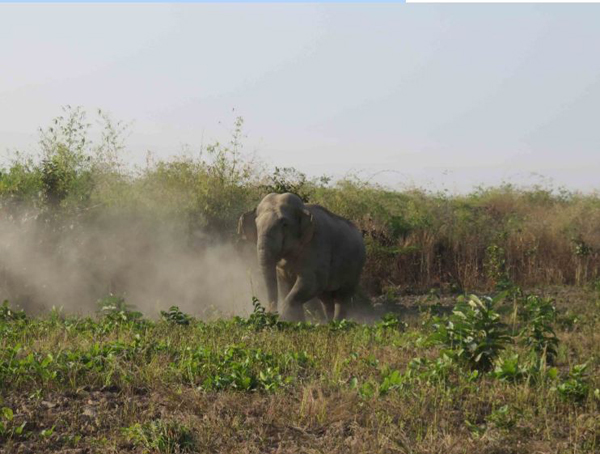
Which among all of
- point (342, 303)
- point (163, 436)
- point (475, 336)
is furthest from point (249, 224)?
point (163, 436)

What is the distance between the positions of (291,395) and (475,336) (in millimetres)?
2091

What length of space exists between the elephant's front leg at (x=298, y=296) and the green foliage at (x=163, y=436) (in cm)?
711

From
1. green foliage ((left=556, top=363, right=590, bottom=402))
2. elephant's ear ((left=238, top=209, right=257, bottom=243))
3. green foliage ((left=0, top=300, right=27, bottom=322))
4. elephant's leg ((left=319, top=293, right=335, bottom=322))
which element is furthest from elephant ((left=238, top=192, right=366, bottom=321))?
green foliage ((left=556, top=363, right=590, bottom=402))

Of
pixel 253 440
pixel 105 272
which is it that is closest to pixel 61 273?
pixel 105 272

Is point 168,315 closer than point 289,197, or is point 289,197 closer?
point 168,315

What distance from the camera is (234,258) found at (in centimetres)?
1605

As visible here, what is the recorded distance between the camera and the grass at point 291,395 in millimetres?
6137

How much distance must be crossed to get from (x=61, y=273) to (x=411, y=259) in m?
7.30

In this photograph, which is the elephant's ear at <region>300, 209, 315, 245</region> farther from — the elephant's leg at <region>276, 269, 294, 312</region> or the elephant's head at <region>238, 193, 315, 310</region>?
the elephant's leg at <region>276, 269, 294, 312</region>

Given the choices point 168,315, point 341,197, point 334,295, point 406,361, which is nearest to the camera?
point 406,361

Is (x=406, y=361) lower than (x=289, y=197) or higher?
lower

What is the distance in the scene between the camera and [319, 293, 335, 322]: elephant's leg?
50.1ft

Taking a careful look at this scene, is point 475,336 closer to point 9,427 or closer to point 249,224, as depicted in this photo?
point 9,427

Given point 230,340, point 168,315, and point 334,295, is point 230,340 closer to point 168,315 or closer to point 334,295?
point 168,315
